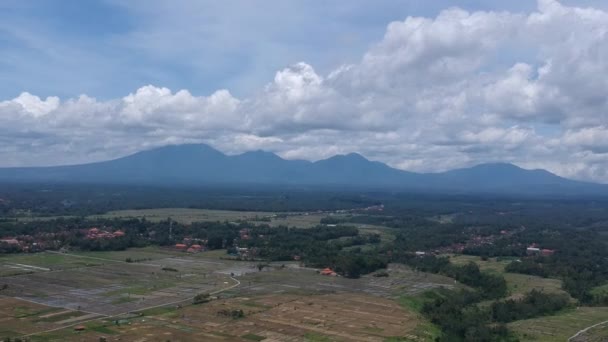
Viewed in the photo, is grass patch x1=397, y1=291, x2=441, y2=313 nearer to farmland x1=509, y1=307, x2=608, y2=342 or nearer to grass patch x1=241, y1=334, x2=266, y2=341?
farmland x1=509, y1=307, x2=608, y2=342

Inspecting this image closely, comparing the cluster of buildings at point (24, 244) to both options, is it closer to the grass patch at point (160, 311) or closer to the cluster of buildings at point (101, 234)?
the cluster of buildings at point (101, 234)

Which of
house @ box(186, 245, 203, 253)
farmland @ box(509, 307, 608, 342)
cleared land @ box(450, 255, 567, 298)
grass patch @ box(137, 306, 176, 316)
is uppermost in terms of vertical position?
house @ box(186, 245, 203, 253)

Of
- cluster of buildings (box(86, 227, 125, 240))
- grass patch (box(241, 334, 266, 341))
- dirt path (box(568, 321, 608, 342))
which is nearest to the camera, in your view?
grass patch (box(241, 334, 266, 341))

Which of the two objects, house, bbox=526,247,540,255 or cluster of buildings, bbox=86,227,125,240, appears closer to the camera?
house, bbox=526,247,540,255

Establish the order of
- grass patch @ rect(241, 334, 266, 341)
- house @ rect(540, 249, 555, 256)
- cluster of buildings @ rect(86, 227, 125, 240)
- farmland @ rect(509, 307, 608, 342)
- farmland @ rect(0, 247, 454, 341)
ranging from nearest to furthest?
grass patch @ rect(241, 334, 266, 341), farmland @ rect(0, 247, 454, 341), farmland @ rect(509, 307, 608, 342), house @ rect(540, 249, 555, 256), cluster of buildings @ rect(86, 227, 125, 240)

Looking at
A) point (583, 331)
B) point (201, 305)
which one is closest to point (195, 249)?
point (201, 305)

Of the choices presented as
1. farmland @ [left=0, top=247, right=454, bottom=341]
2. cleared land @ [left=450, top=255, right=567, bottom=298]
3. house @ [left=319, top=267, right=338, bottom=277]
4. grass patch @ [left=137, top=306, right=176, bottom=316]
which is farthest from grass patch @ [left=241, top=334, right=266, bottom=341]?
cleared land @ [left=450, top=255, right=567, bottom=298]

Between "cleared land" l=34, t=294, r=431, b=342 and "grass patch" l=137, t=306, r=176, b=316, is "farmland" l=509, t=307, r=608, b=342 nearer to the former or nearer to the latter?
"cleared land" l=34, t=294, r=431, b=342

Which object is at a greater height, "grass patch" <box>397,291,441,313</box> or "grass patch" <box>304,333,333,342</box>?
"grass patch" <box>397,291,441,313</box>

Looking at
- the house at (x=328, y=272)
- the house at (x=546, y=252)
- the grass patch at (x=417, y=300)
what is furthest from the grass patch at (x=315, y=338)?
the house at (x=546, y=252)

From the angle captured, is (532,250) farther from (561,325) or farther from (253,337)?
(253,337)
